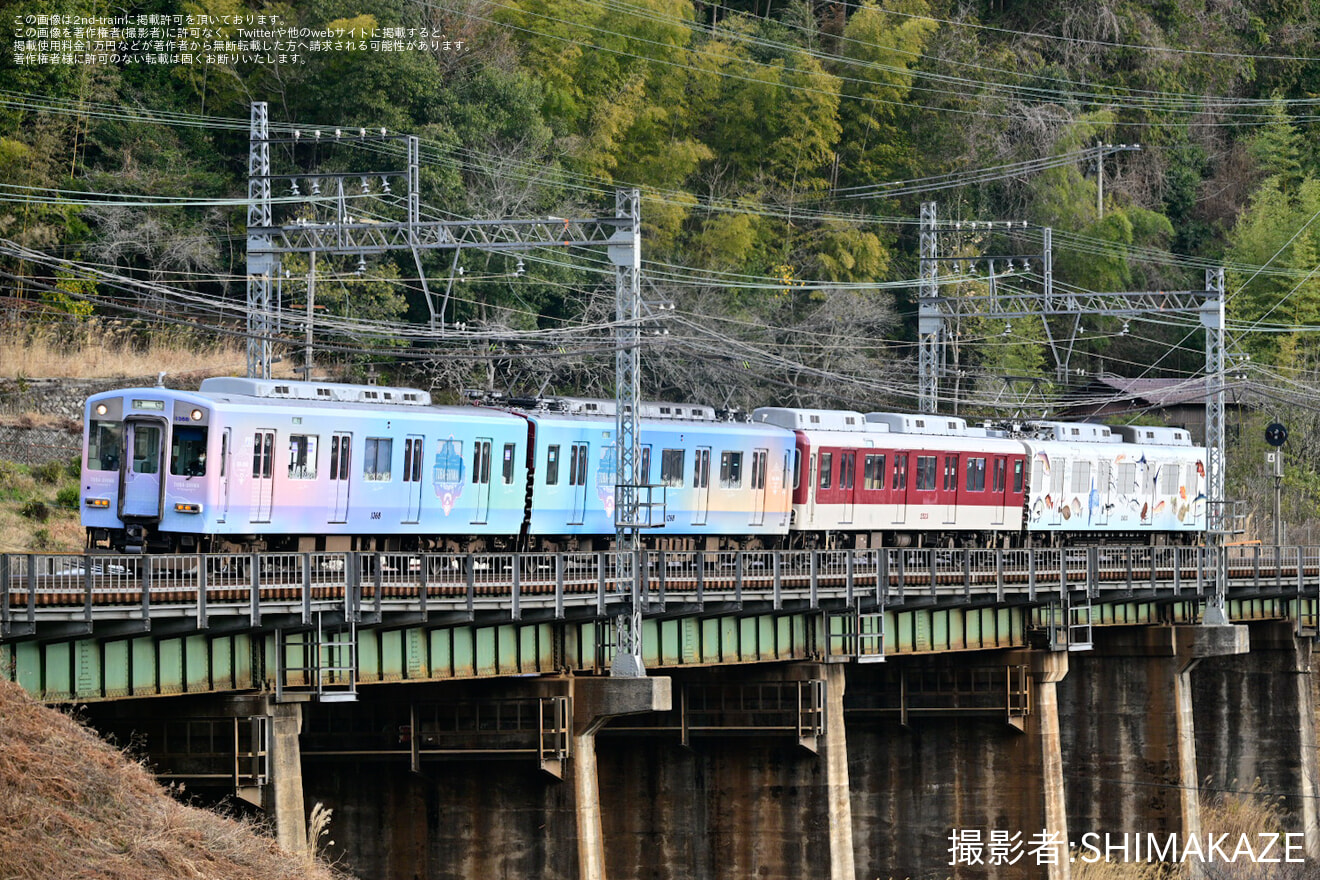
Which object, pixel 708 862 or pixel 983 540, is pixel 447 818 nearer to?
pixel 708 862

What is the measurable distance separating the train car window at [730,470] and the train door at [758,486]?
16.0 inches

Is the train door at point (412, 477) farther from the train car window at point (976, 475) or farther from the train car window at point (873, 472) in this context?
the train car window at point (976, 475)

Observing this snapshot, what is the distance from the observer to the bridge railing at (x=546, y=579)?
82.3 ft

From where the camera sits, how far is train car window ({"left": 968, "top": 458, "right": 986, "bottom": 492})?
52.8m

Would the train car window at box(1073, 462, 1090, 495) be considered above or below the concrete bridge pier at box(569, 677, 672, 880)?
above

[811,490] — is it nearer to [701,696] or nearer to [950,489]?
[950,489]

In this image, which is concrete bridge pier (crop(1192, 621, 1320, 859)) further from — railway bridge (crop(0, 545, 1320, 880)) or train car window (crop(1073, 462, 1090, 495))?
train car window (crop(1073, 462, 1090, 495))

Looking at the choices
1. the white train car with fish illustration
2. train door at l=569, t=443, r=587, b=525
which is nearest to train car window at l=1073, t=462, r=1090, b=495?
the white train car with fish illustration

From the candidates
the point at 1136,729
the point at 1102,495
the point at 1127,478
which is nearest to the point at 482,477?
the point at 1136,729

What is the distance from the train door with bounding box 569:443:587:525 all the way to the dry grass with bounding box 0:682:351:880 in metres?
17.3

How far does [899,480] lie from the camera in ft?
165

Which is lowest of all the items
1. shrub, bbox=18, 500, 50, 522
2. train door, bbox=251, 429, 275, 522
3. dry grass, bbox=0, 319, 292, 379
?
shrub, bbox=18, 500, 50, 522

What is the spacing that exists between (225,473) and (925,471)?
74.0 ft

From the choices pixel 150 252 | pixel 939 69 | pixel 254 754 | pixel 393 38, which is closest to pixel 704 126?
pixel 939 69
